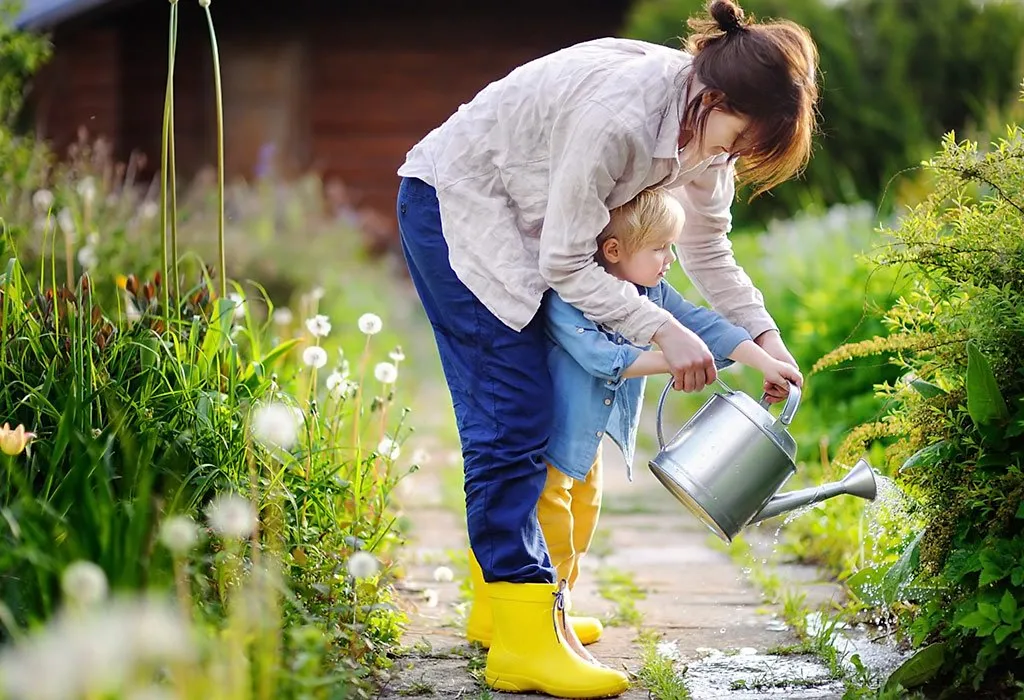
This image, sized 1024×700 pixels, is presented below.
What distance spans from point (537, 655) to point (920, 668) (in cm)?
73

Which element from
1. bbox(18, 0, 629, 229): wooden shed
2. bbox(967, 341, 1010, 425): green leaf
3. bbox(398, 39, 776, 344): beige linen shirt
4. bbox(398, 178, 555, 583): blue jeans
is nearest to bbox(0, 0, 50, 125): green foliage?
bbox(398, 39, 776, 344): beige linen shirt

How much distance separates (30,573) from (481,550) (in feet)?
2.94

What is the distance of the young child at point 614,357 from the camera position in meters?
2.37

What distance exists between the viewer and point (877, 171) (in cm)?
898

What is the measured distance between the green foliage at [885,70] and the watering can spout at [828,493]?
6297 mm

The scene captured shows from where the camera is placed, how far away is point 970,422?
7.48 feet

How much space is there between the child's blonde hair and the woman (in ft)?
0.20

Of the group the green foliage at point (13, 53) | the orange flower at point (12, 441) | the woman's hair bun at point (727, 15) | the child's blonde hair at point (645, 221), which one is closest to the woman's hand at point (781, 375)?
the child's blonde hair at point (645, 221)

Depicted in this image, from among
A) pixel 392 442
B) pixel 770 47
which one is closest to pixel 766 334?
pixel 770 47

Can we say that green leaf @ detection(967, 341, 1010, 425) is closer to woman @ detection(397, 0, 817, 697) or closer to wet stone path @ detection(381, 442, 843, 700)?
woman @ detection(397, 0, 817, 697)

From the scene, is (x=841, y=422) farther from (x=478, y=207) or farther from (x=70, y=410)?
(x=70, y=410)

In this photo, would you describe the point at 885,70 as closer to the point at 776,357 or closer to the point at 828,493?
the point at 776,357

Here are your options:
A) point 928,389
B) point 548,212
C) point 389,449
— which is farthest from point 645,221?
point 389,449

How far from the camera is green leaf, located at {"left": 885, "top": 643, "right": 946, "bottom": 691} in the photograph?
2254 millimetres
